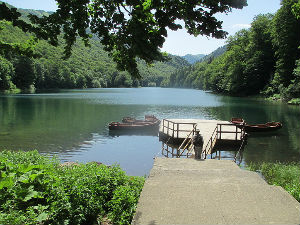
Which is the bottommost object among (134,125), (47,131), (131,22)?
(47,131)

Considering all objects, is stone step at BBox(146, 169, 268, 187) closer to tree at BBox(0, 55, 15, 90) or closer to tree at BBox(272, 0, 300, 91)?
tree at BBox(272, 0, 300, 91)

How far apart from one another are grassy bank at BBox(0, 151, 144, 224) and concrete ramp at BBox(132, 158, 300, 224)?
0.61 meters

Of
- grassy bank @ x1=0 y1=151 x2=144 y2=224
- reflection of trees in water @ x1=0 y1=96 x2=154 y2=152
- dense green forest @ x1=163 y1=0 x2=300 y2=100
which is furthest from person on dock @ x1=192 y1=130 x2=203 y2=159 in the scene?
dense green forest @ x1=163 y1=0 x2=300 y2=100

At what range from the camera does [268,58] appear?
3238 inches

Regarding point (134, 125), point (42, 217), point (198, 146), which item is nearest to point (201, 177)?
point (42, 217)

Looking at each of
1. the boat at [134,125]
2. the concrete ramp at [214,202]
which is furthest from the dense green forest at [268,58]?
the concrete ramp at [214,202]

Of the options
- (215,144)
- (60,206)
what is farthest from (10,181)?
(215,144)

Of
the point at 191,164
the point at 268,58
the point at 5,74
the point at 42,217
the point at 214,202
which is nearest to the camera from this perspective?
the point at 42,217

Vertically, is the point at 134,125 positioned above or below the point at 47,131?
above

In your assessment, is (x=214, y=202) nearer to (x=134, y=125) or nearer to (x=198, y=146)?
(x=198, y=146)

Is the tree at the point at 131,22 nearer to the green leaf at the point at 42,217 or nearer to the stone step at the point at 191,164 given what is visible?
the green leaf at the point at 42,217

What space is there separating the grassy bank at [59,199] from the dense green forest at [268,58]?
2145 inches

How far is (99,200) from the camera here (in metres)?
6.63

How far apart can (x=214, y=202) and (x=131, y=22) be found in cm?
432
